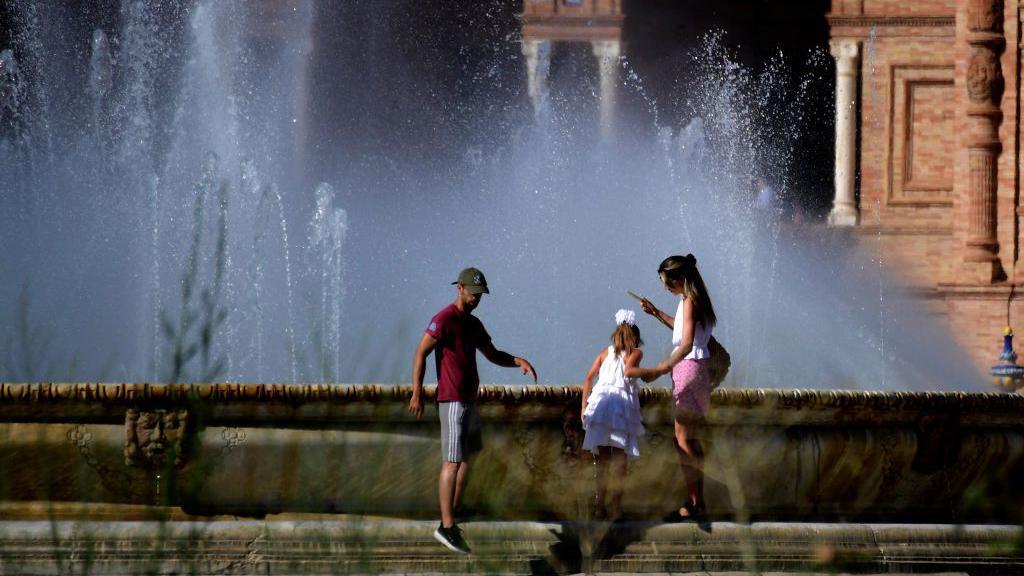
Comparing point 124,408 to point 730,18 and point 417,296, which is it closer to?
point 417,296

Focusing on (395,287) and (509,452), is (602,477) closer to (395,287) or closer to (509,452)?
(509,452)

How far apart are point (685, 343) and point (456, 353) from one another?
3.49 feet

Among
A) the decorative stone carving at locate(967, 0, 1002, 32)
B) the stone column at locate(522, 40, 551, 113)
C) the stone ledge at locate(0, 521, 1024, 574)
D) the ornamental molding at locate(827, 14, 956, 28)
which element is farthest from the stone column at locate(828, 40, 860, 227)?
the stone ledge at locate(0, 521, 1024, 574)

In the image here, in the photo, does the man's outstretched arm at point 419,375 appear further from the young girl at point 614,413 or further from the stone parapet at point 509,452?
the young girl at point 614,413

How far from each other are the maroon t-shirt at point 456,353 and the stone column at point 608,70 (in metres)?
19.4

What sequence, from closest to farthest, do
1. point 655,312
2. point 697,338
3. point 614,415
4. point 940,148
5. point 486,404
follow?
point 614,415 → point 486,404 → point 697,338 → point 655,312 → point 940,148

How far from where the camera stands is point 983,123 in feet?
72.6

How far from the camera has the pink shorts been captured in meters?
6.91

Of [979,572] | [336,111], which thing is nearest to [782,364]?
[336,111]

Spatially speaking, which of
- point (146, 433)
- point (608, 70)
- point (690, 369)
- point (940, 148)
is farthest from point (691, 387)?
point (608, 70)

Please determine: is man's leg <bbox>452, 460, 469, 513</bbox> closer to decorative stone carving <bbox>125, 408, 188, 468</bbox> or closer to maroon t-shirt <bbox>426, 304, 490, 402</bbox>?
maroon t-shirt <bbox>426, 304, 490, 402</bbox>

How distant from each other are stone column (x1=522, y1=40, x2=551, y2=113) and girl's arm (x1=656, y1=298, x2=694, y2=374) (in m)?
19.3

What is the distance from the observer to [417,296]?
2056 centimetres

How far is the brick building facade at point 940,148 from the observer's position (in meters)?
22.1
